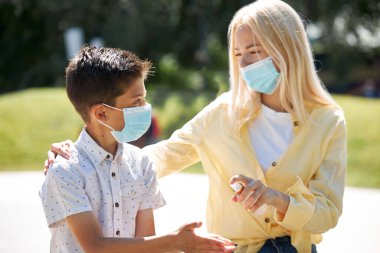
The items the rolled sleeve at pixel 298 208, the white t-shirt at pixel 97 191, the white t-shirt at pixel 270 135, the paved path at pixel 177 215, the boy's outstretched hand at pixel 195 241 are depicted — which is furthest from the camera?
the paved path at pixel 177 215

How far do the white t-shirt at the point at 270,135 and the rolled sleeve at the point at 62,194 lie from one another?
954mm

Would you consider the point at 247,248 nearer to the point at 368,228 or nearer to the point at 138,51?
the point at 368,228

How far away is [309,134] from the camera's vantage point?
3.20 metres

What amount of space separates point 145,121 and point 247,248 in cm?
80

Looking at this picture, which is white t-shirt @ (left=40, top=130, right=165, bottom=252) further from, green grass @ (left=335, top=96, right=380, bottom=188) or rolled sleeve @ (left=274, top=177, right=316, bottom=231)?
green grass @ (left=335, top=96, right=380, bottom=188)

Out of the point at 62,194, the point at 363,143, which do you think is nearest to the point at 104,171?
the point at 62,194

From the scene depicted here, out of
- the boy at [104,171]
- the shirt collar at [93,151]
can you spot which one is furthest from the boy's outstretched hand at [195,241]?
the shirt collar at [93,151]

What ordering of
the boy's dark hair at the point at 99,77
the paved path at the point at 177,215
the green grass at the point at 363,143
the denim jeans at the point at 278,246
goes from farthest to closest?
the green grass at the point at 363,143
the paved path at the point at 177,215
the denim jeans at the point at 278,246
the boy's dark hair at the point at 99,77

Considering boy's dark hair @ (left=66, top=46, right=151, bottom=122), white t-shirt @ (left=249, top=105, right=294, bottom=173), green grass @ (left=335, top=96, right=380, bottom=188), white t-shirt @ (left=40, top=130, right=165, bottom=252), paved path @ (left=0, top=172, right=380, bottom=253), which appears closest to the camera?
white t-shirt @ (left=40, top=130, right=165, bottom=252)

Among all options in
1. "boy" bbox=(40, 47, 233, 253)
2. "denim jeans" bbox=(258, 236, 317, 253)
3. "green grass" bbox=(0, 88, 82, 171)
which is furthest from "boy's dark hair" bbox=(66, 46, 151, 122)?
"green grass" bbox=(0, 88, 82, 171)

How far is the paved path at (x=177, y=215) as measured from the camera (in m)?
5.94

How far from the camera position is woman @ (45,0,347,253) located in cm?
317

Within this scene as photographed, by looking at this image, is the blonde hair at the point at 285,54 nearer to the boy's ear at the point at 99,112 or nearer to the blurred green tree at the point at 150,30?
the boy's ear at the point at 99,112

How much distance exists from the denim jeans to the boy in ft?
1.96
